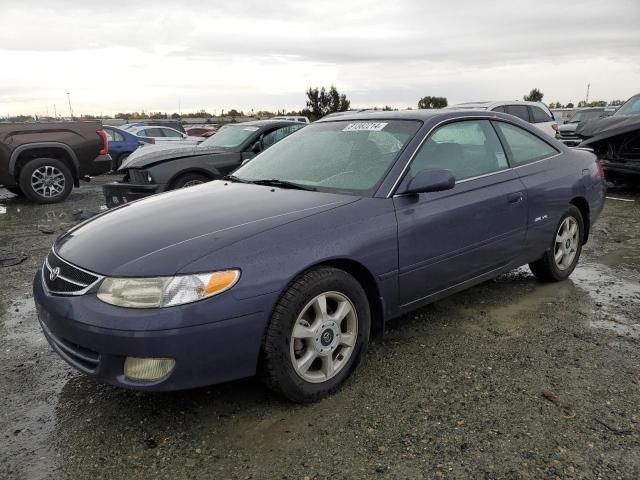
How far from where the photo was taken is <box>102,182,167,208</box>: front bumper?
7.24m

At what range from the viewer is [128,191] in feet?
24.1

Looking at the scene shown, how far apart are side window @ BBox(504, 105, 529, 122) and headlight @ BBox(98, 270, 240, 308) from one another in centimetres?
1040

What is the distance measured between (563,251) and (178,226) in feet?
10.9

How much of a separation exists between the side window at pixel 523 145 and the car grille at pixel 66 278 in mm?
3082

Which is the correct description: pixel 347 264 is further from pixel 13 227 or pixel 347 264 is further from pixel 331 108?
pixel 331 108

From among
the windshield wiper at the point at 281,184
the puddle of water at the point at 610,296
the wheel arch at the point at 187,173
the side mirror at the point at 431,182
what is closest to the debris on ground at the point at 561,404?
the puddle of water at the point at 610,296

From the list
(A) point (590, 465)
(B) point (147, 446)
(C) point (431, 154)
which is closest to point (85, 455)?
(B) point (147, 446)

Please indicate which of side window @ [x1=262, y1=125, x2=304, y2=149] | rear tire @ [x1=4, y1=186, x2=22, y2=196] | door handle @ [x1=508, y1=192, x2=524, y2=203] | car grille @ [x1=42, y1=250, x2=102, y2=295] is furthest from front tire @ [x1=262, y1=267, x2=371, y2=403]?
rear tire @ [x1=4, y1=186, x2=22, y2=196]

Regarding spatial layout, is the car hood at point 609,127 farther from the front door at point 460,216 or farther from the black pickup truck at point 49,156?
the black pickup truck at point 49,156

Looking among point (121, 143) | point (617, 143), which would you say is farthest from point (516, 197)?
point (121, 143)

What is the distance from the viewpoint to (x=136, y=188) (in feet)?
23.9

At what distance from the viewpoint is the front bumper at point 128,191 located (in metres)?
7.24

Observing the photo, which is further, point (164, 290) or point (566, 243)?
point (566, 243)

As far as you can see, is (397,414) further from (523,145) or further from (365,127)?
(523,145)
